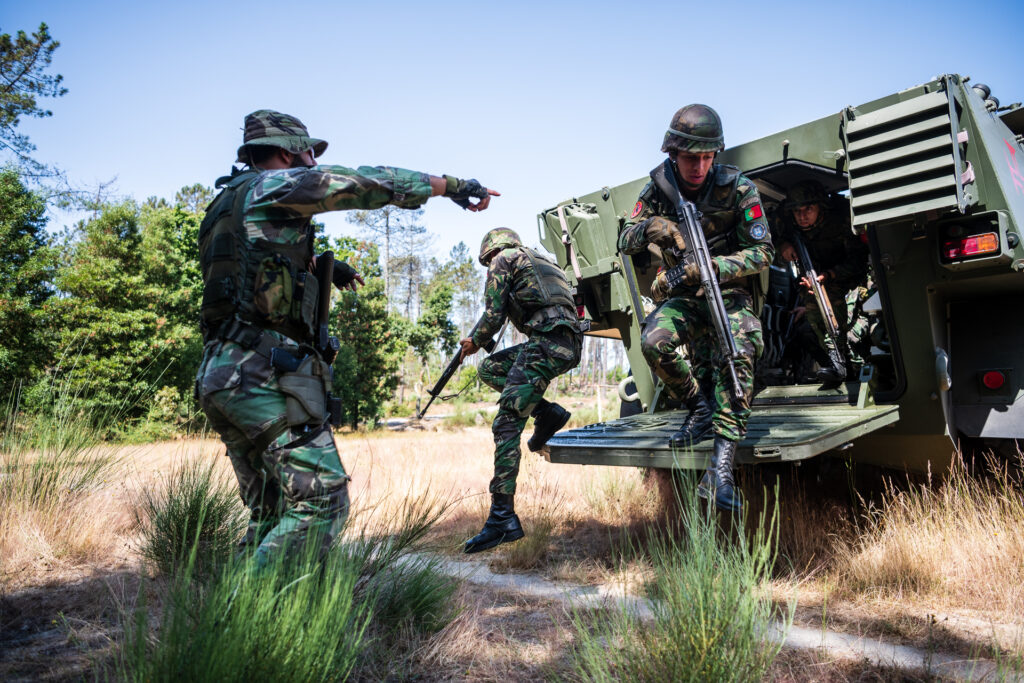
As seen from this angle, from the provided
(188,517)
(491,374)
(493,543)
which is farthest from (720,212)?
(188,517)

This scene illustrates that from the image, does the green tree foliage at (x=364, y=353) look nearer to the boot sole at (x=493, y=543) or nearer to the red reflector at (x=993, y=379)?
the boot sole at (x=493, y=543)

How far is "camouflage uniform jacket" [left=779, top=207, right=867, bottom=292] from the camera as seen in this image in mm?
5461

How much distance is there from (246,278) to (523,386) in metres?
1.98

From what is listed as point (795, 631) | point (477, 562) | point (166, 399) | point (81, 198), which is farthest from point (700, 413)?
point (81, 198)

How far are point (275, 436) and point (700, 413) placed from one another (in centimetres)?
242

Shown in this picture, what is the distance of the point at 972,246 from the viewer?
146 inches

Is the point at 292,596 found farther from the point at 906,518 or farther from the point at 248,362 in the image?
the point at 906,518

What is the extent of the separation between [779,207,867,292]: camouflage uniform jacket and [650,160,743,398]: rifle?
84.3 inches

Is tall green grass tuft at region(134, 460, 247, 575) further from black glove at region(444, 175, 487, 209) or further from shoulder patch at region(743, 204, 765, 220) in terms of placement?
shoulder patch at region(743, 204, 765, 220)

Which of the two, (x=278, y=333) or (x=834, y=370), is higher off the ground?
(x=278, y=333)

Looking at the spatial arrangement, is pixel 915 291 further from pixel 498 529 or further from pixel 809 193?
pixel 498 529

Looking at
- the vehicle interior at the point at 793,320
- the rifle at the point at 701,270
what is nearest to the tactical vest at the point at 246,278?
the rifle at the point at 701,270

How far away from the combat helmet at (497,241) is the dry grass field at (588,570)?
174 cm

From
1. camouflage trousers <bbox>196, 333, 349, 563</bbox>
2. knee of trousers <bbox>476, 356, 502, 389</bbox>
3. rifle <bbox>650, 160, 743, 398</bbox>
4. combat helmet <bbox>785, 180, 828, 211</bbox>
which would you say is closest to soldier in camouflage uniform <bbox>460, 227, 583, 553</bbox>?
knee of trousers <bbox>476, 356, 502, 389</bbox>
